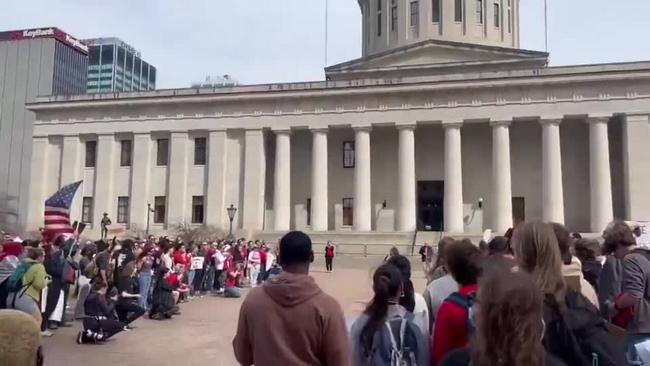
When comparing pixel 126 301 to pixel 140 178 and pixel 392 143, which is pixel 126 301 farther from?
pixel 140 178

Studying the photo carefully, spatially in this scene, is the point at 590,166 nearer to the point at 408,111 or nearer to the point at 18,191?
the point at 408,111

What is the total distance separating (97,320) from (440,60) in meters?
42.2

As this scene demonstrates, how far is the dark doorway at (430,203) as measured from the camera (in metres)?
45.7

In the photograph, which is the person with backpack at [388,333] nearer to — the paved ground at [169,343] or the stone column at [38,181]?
the paved ground at [169,343]

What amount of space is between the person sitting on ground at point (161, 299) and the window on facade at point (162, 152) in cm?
3522

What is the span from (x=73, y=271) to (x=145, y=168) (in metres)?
36.9

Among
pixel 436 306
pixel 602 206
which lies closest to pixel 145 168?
pixel 602 206

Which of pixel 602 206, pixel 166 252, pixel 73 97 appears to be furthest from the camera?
pixel 73 97

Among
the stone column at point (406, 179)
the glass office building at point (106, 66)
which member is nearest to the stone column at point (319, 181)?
the stone column at point (406, 179)

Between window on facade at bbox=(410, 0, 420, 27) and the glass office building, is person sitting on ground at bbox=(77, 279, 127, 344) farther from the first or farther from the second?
the glass office building

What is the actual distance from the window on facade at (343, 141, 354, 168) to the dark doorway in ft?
19.0

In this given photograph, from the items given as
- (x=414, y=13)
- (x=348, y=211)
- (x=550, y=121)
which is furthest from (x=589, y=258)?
(x=414, y=13)

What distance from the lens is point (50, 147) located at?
5188 cm

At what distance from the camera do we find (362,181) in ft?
145
